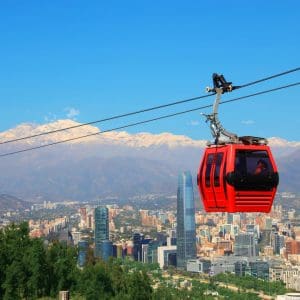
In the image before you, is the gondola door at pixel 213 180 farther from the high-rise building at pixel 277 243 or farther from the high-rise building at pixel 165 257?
the high-rise building at pixel 277 243

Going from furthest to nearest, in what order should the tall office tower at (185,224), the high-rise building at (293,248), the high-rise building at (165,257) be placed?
the tall office tower at (185,224), the high-rise building at (293,248), the high-rise building at (165,257)

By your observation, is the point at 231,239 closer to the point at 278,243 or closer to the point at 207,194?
the point at 278,243

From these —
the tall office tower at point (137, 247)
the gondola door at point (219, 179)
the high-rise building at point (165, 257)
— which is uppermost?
the gondola door at point (219, 179)

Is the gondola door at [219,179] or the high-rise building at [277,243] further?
the high-rise building at [277,243]

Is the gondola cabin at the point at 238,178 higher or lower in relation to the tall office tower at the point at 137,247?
higher

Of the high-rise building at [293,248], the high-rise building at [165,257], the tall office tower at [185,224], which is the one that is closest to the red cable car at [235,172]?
the tall office tower at [185,224]

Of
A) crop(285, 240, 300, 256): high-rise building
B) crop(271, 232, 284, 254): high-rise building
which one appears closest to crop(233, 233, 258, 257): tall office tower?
crop(271, 232, 284, 254): high-rise building

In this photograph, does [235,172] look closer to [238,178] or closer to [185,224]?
[238,178]
